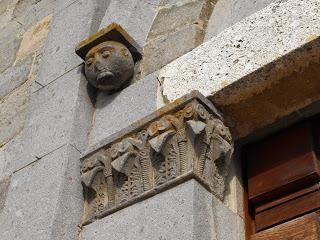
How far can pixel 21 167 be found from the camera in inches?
121

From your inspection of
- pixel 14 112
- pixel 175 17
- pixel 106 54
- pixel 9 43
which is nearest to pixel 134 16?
pixel 175 17

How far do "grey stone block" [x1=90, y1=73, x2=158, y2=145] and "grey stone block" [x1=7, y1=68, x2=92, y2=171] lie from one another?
6 centimetres

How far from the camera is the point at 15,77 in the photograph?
383 cm

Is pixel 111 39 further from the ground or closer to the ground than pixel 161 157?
further from the ground

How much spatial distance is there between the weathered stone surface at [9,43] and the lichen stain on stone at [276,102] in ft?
5.60

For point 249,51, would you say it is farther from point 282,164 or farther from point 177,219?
point 177,219

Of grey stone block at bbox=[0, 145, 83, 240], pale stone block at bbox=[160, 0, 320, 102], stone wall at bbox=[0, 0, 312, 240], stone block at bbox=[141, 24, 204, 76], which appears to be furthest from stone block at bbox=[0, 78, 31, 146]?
pale stone block at bbox=[160, 0, 320, 102]

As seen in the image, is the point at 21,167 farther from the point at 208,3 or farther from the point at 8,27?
the point at 8,27

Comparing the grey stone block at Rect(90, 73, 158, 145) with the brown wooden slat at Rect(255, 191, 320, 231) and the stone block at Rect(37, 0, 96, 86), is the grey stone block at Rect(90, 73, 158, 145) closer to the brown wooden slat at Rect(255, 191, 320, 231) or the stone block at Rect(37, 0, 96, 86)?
the stone block at Rect(37, 0, 96, 86)

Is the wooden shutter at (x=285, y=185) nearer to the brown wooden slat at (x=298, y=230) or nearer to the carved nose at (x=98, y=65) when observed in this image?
the brown wooden slat at (x=298, y=230)

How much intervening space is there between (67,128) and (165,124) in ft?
1.74

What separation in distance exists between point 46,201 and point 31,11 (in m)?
1.72

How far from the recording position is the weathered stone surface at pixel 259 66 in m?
2.57

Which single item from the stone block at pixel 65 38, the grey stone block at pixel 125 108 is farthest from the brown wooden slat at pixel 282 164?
the stone block at pixel 65 38
